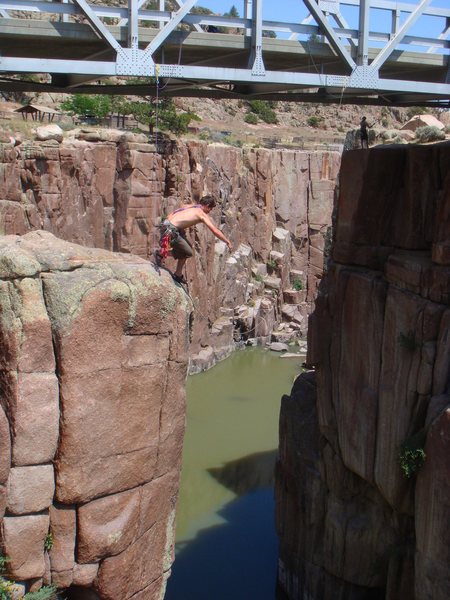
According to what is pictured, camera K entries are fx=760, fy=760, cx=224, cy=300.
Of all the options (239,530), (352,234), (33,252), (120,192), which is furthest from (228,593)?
(120,192)

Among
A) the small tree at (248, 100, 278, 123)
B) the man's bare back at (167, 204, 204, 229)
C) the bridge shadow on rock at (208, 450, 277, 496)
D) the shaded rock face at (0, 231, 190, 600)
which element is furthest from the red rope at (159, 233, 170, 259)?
the small tree at (248, 100, 278, 123)

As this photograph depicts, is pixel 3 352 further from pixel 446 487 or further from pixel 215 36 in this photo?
pixel 446 487

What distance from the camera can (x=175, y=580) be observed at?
13734 mm

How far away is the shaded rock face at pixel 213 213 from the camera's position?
2148 cm

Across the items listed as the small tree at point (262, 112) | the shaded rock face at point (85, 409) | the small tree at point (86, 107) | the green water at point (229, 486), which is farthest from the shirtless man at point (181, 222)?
the small tree at point (262, 112)

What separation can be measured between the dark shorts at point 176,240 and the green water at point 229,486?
6.57 metres

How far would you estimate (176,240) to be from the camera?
10000 mm

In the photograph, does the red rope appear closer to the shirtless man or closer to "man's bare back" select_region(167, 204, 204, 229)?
the shirtless man

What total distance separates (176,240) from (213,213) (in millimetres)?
17863

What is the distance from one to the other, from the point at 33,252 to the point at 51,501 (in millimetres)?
2906

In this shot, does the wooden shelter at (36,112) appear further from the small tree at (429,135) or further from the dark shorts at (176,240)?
the dark shorts at (176,240)

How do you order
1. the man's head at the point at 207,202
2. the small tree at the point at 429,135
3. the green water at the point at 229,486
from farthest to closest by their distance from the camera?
the small tree at the point at 429,135
the green water at the point at 229,486
the man's head at the point at 207,202

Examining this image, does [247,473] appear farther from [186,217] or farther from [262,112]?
[262,112]

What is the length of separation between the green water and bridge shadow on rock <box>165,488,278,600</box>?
0.06 feet
